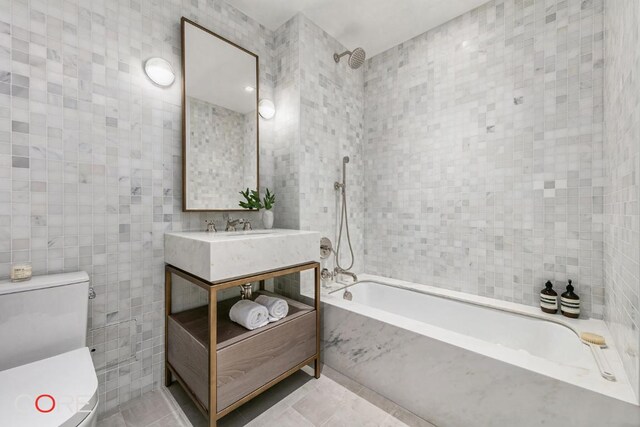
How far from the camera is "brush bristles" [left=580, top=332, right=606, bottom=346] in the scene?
4.18ft

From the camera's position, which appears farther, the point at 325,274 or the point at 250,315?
the point at 325,274

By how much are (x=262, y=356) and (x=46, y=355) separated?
2.98 ft

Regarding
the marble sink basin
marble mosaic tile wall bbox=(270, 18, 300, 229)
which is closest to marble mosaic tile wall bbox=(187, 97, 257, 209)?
marble mosaic tile wall bbox=(270, 18, 300, 229)

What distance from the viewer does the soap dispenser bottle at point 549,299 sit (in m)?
1.60

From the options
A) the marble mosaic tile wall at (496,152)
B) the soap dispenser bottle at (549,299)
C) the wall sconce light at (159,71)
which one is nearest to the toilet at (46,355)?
the wall sconce light at (159,71)

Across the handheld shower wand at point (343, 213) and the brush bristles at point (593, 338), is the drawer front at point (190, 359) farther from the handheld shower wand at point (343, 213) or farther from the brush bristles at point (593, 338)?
the brush bristles at point (593, 338)

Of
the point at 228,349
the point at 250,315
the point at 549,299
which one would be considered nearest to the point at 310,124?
the point at 250,315

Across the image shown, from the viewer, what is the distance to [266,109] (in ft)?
6.88

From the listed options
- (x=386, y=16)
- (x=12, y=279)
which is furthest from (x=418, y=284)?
(x=12, y=279)

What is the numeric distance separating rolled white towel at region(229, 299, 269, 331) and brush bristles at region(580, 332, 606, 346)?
163 cm

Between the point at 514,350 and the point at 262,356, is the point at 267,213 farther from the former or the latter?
the point at 514,350

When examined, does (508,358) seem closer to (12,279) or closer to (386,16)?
(12,279)

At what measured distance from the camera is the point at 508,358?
44.8 inches

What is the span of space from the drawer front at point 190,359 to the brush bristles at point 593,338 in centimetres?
184
